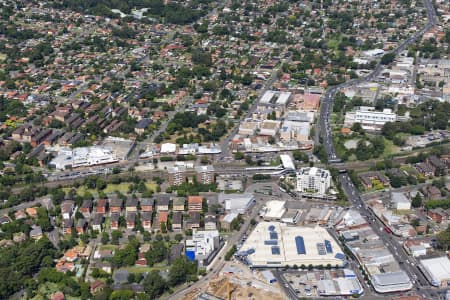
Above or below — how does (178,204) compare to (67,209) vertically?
above

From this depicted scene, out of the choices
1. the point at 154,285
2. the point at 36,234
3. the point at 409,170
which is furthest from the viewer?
the point at 409,170

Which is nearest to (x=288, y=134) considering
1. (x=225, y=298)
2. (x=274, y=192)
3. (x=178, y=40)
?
(x=274, y=192)

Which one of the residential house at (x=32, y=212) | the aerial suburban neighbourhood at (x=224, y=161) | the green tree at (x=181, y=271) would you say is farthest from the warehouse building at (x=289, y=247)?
the residential house at (x=32, y=212)

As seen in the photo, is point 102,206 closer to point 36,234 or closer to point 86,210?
point 86,210

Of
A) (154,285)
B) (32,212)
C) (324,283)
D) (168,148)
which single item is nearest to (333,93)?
(168,148)

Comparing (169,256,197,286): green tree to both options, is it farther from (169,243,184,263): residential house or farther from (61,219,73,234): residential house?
(61,219,73,234): residential house

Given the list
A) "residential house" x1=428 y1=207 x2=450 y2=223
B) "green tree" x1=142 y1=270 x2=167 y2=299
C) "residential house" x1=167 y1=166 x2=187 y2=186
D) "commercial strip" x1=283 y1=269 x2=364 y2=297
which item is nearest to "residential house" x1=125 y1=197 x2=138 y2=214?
"residential house" x1=167 y1=166 x2=187 y2=186

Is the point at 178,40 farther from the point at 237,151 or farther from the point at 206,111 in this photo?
the point at 237,151

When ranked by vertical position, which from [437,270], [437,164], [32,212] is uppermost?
[437,164]

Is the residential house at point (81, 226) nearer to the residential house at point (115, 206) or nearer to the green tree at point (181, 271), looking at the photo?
the residential house at point (115, 206)

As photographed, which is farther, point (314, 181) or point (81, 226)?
point (314, 181)
